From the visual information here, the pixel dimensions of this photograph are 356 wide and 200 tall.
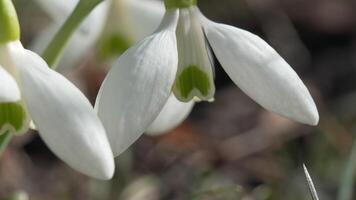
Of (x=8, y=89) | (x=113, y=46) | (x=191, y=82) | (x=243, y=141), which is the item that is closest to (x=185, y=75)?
(x=191, y=82)

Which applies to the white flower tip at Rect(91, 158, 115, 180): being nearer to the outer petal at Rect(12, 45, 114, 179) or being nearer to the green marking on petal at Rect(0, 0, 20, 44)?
the outer petal at Rect(12, 45, 114, 179)

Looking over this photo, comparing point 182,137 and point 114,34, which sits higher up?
point 114,34

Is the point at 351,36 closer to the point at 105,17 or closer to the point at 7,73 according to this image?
the point at 105,17

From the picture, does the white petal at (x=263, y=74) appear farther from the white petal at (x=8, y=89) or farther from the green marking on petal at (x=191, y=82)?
the white petal at (x=8, y=89)

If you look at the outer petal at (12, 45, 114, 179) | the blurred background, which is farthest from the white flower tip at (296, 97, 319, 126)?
the blurred background

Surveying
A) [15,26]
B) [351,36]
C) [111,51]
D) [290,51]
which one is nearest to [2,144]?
[15,26]
